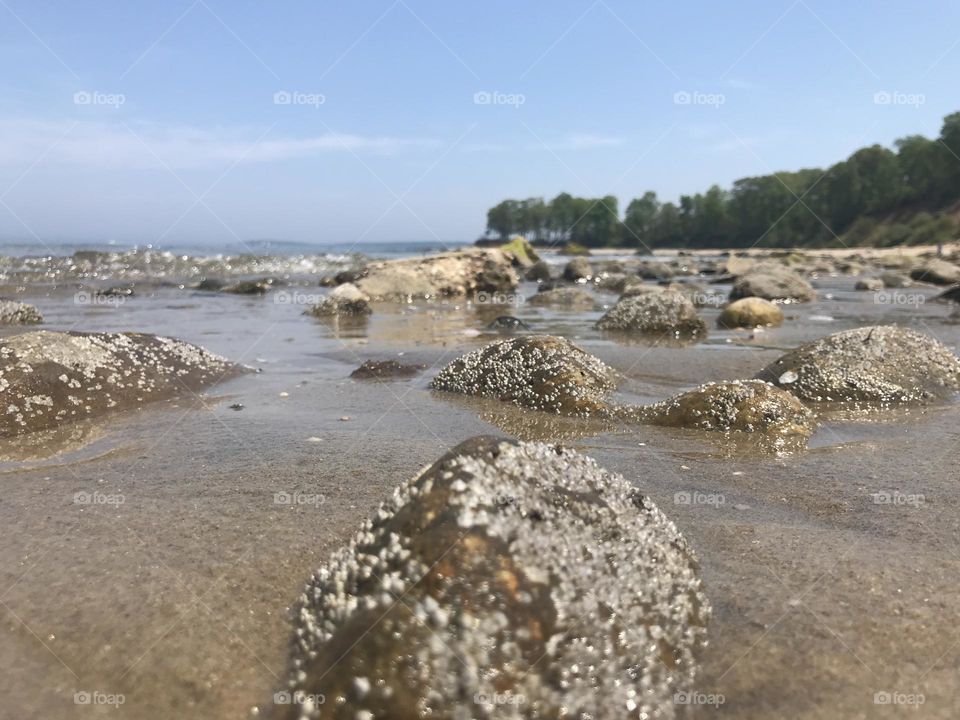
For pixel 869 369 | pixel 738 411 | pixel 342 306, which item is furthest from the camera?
pixel 342 306

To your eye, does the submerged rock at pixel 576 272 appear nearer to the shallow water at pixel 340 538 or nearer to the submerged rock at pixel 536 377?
the submerged rock at pixel 536 377

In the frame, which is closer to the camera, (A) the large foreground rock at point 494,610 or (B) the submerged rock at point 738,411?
(A) the large foreground rock at point 494,610

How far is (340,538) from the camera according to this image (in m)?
3.01

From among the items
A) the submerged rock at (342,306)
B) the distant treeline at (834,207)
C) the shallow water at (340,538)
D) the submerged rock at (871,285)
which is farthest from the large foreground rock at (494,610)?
the distant treeline at (834,207)

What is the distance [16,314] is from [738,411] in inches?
399

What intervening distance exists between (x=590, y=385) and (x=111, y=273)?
74.2 feet

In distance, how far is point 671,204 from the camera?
99.6m

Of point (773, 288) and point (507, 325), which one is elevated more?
point (773, 288)

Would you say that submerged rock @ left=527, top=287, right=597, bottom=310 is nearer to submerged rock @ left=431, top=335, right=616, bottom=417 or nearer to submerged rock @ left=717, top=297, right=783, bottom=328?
submerged rock @ left=717, top=297, right=783, bottom=328

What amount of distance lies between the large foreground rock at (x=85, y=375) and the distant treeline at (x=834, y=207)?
53605 mm

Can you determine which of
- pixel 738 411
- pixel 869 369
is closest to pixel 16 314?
pixel 738 411

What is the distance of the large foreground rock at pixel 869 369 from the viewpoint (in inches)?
236

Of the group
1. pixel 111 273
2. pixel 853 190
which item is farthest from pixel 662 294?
pixel 853 190

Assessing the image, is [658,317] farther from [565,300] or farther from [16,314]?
[16,314]
